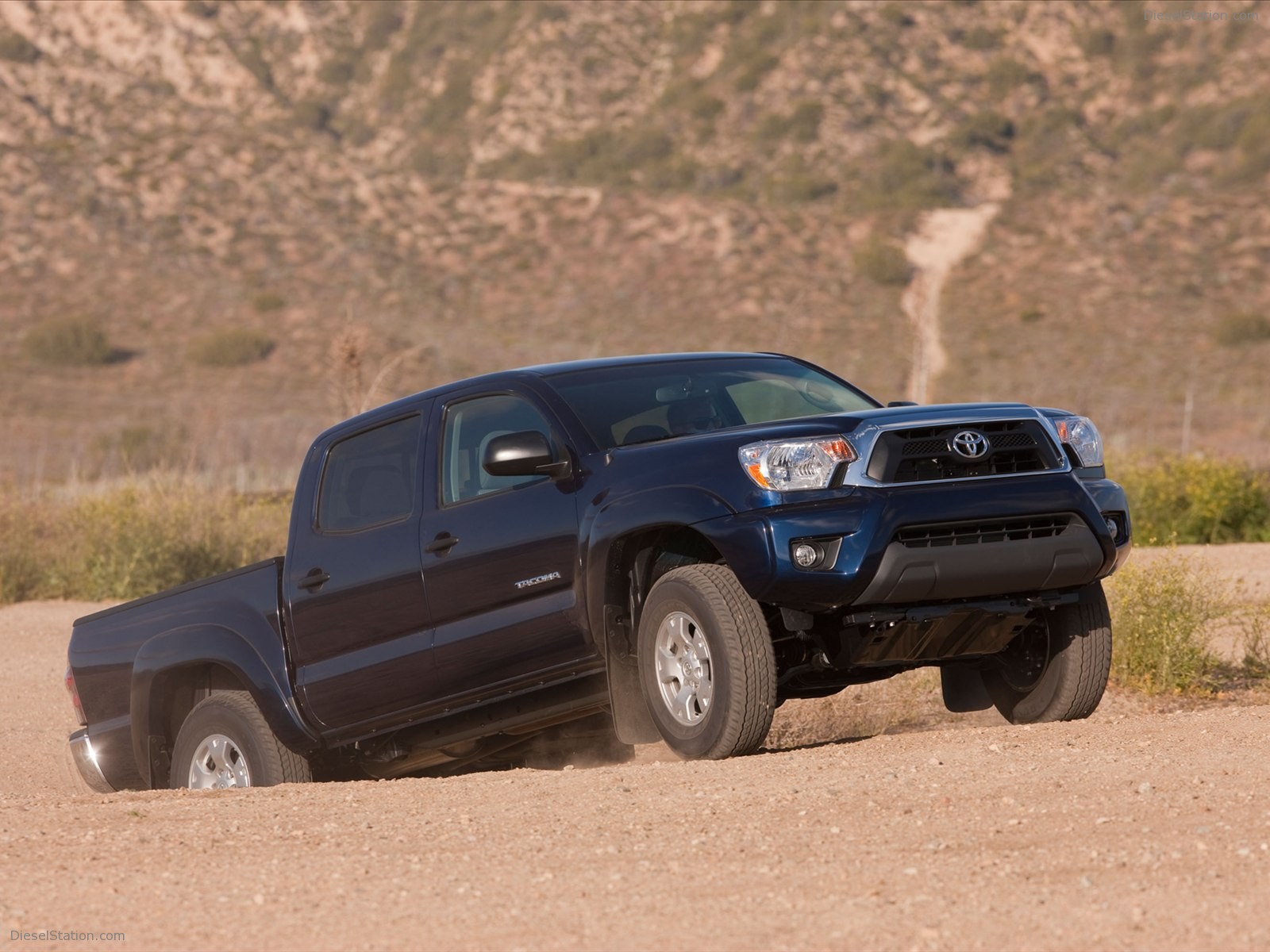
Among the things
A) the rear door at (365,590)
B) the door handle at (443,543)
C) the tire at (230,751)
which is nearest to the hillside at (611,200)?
the tire at (230,751)

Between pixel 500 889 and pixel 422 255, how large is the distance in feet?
158

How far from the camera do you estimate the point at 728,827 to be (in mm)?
5828

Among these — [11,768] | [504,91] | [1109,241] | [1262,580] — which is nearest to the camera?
[11,768]

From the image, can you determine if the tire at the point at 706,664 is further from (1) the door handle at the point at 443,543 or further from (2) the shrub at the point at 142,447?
(2) the shrub at the point at 142,447

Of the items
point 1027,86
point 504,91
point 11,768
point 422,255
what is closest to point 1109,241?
point 1027,86

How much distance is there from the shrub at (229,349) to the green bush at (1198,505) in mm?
28880

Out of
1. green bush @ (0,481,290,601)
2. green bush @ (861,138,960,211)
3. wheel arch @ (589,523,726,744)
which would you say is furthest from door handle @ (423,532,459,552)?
green bush @ (861,138,960,211)

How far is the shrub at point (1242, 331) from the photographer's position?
44812 mm

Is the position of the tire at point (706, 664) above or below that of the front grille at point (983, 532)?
below

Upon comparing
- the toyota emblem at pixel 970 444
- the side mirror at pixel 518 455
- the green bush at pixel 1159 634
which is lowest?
the green bush at pixel 1159 634

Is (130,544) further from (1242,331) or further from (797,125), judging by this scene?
(797,125)

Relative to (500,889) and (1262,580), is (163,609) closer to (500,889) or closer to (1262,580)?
(500,889)

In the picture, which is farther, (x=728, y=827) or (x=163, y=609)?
(x=163, y=609)

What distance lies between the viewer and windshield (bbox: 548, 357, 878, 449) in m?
7.58
